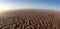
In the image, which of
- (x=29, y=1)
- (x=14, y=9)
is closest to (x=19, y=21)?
(x=14, y=9)

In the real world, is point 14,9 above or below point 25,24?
above

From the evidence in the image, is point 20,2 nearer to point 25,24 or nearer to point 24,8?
point 24,8

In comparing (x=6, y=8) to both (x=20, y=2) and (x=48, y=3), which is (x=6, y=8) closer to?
(x=20, y=2)

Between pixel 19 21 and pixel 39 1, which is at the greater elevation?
pixel 39 1

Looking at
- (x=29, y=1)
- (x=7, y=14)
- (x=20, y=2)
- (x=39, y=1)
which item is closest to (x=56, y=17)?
(x=39, y=1)

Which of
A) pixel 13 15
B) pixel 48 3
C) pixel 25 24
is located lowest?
pixel 25 24
